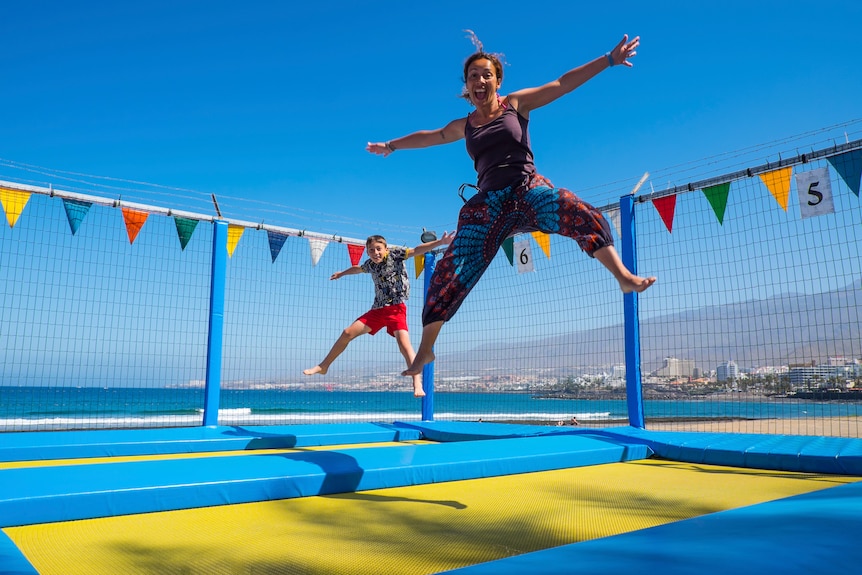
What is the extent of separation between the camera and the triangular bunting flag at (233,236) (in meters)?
6.08

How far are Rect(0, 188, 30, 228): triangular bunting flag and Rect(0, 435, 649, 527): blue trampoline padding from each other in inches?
142

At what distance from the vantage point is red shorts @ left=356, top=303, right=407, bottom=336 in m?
5.10

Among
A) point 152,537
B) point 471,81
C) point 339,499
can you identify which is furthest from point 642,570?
point 471,81

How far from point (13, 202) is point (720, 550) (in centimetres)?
594

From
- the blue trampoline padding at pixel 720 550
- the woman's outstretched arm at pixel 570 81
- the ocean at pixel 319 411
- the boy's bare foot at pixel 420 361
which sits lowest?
the ocean at pixel 319 411

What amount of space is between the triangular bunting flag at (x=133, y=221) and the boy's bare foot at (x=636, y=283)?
4955mm

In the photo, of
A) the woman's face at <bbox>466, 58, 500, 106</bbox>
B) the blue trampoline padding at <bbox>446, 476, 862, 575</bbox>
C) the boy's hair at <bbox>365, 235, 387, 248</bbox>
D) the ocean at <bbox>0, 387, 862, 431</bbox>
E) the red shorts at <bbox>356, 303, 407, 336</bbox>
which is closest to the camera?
the blue trampoline padding at <bbox>446, 476, 862, 575</bbox>

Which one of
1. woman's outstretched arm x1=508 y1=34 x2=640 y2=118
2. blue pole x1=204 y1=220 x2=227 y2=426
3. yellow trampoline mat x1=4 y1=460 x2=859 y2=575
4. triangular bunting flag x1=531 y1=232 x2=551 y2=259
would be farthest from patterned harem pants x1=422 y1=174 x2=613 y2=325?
triangular bunting flag x1=531 y1=232 x2=551 y2=259

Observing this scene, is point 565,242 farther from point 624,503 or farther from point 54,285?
point 54,285

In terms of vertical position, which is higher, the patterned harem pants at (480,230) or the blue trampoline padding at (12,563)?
the patterned harem pants at (480,230)

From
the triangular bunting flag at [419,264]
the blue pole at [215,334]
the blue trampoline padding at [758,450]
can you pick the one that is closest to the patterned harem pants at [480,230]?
the blue trampoline padding at [758,450]

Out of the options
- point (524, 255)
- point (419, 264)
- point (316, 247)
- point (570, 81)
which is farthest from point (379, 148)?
point (419, 264)

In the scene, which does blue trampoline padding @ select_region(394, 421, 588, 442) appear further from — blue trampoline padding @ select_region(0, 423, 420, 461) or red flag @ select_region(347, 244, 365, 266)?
red flag @ select_region(347, 244, 365, 266)

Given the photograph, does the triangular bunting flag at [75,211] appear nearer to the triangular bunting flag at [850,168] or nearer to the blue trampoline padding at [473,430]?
the blue trampoline padding at [473,430]
